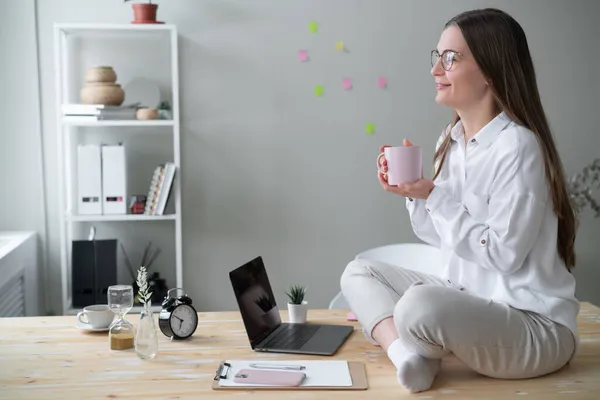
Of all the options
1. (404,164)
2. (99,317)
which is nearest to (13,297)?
(99,317)

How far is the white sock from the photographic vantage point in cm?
182

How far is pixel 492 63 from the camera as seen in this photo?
2.03 meters

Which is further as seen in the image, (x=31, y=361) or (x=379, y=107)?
(x=379, y=107)

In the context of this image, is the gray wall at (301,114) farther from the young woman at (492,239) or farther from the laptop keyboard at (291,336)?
the young woman at (492,239)

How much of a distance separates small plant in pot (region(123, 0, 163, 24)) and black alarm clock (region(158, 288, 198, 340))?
1633 mm

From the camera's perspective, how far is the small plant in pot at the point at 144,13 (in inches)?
136

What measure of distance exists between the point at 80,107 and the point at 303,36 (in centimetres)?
108

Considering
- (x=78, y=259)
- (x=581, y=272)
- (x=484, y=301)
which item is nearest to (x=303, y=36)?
(x=78, y=259)

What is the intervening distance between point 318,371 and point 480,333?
1.31 ft

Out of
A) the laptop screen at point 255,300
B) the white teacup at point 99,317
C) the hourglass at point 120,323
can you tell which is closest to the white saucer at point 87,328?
the white teacup at point 99,317

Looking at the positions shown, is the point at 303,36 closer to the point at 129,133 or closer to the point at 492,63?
the point at 129,133

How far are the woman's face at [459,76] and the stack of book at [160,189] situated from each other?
5.54 feet

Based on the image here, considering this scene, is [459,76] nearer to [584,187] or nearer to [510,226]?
[510,226]

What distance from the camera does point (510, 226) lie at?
1.90 metres
